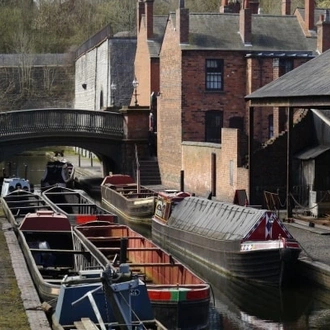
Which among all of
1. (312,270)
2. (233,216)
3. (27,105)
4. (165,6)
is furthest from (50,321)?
(165,6)

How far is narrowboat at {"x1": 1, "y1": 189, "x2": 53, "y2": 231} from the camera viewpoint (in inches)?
1152

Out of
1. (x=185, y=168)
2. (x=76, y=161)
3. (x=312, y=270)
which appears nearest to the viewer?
(x=312, y=270)

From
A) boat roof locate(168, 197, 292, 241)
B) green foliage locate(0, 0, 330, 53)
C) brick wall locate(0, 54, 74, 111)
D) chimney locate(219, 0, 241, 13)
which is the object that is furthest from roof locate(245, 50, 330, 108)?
green foliage locate(0, 0, 330, 53)

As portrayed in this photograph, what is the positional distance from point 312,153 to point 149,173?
15126 mm

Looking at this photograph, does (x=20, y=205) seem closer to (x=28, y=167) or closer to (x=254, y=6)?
(x=254, y=6)

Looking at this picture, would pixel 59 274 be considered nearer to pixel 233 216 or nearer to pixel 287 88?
pixel 233 216

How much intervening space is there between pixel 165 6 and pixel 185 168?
54.2 m

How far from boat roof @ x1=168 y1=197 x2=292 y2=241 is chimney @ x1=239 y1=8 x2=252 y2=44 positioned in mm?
18033

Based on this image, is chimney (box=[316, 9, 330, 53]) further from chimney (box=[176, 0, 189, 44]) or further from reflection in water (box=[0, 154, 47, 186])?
reflection in water (box=[0, 154, 47, 186])

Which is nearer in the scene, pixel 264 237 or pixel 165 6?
pixel 264 237

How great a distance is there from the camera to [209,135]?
148ft

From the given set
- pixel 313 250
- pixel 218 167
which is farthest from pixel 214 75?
pixel 313 250

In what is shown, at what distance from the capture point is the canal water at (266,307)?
19125 millimetres

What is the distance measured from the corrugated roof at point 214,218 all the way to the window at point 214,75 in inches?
638
